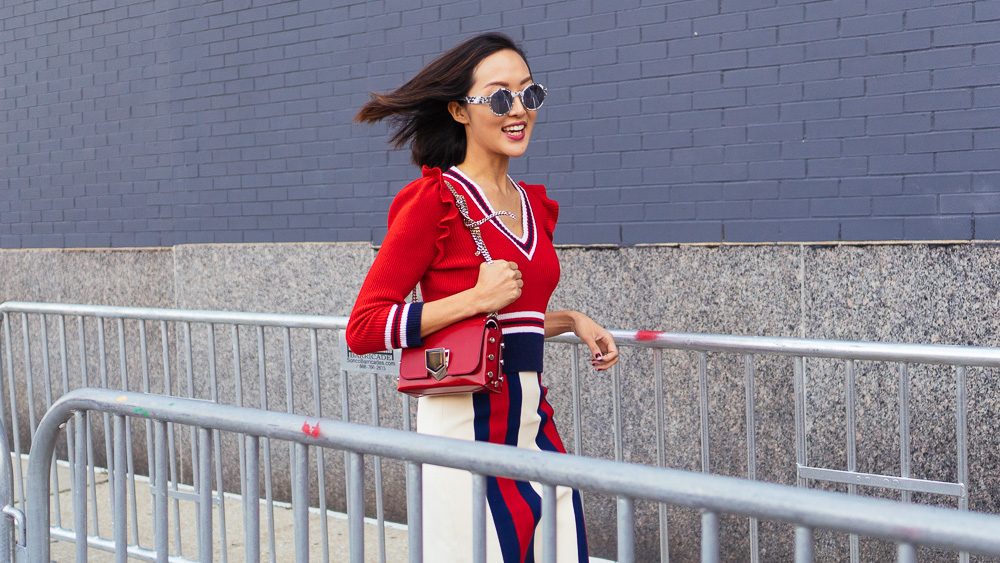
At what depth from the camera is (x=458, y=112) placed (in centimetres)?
260

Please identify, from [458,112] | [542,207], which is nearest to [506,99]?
[458,112]

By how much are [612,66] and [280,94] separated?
2.31 m

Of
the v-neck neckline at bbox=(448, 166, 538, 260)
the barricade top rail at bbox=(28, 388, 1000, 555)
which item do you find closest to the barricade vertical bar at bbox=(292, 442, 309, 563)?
the barricade top rail at bbox=(28, 388, 1000, 555)

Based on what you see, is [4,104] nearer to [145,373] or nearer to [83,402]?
[145,373]

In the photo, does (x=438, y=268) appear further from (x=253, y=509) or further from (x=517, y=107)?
(x=253, y=509)

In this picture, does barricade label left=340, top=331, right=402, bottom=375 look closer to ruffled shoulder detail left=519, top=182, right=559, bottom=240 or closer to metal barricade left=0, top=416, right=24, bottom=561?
ruffled shoulder detail left=519, top=182, right=559, bottom=240

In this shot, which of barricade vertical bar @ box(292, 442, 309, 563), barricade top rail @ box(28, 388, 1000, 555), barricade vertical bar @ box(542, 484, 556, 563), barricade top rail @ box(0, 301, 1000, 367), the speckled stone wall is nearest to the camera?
→ barricade top rail @ box(28, 388, 1000, 555)

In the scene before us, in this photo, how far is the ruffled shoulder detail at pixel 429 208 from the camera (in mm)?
2322

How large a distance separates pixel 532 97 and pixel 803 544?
1430 millimetres

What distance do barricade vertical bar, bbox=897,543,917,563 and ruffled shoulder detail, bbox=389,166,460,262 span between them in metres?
1.30

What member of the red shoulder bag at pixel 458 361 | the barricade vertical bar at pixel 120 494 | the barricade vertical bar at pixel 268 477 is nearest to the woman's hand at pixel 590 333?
the red shoulder bag at pixel 458 361

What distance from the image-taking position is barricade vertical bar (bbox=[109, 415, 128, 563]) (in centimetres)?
266

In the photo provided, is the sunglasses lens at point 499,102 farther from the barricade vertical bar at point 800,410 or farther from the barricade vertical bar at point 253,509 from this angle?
the barricade vertical bar at point 800,410

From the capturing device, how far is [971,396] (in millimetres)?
4043
